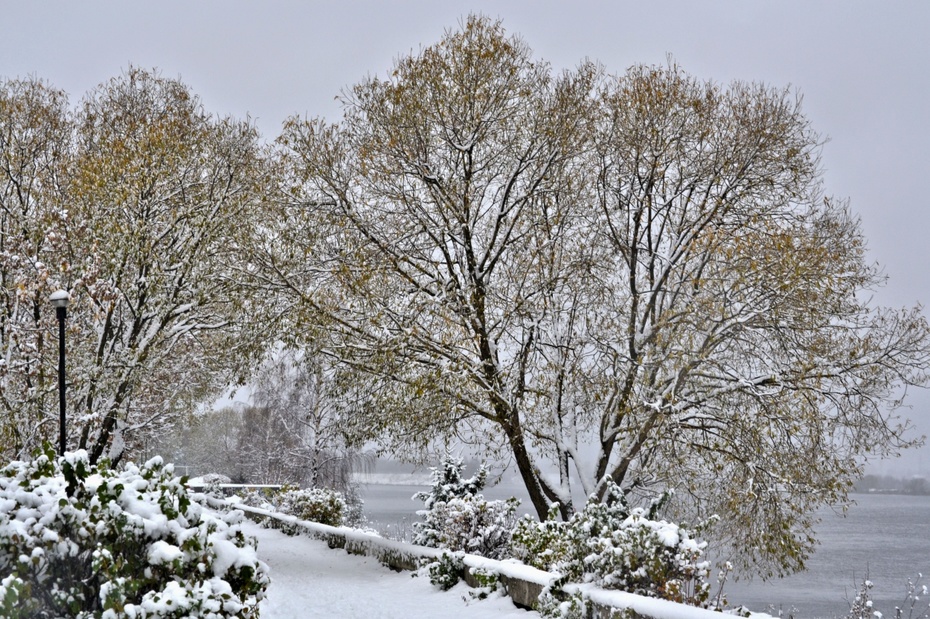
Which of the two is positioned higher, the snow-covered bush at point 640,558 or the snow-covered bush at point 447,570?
the snow-covered bush at point 640,558

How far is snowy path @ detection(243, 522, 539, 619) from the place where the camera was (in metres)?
9.09

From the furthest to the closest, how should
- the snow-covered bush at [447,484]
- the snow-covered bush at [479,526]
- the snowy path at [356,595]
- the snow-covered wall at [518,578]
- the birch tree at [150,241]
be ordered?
the snow-covered bush at [447,484]
the birch tree at [150,241]
the snow-covered bush at [479,526]
the snowy path at [356,595]
the snow-covered wall at [518,578]

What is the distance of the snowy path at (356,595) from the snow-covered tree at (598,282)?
96.4 inches

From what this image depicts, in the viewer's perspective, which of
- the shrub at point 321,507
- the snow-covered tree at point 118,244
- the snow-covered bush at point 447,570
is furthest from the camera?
the shrub at point 321,507

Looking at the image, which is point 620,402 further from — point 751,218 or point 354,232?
point 354,232

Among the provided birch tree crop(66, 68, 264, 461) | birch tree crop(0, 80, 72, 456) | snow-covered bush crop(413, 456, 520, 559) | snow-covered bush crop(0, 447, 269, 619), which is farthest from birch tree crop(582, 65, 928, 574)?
birch tree crop(0, 80, 72, 456)

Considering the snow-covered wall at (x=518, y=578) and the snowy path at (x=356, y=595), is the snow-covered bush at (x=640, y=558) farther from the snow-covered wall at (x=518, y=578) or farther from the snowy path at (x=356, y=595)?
the snowy path at (x=356, y=595)

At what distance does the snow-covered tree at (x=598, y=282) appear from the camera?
13.1 m

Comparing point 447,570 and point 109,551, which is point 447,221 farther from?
point 109,551

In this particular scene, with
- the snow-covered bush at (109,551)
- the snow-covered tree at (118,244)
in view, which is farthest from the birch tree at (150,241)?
the snow-covered bush at (109,551)

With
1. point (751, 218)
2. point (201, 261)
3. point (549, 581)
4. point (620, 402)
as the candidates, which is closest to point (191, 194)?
point (201, 261)

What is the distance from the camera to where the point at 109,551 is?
4590mm

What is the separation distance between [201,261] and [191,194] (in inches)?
80.5

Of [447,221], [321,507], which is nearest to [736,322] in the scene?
[447,221]
